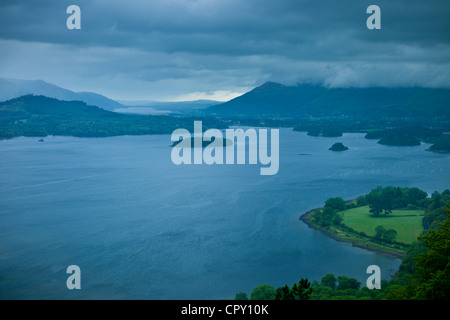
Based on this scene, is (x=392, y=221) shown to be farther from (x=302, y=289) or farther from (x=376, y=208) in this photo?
(x=302, y=289)

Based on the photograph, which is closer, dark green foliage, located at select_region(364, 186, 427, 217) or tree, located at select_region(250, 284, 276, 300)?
tree, located at select_region(250, 284, 276, 300)

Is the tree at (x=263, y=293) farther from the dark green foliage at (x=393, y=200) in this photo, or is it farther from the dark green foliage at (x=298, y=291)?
the dark green foliage at (x=393, y=200)

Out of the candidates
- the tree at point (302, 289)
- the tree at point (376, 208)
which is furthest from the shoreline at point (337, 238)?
the tree at point (302, 289)

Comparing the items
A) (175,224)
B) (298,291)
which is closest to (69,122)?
(175,224)

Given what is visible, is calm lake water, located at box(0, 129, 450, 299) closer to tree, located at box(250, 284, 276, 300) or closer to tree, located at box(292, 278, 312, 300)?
tree, located at box(250, 284, 276, 300)

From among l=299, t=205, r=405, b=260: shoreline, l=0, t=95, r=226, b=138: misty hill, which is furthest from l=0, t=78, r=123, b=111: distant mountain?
l=299, t=205, r=405, b=260: shoreline

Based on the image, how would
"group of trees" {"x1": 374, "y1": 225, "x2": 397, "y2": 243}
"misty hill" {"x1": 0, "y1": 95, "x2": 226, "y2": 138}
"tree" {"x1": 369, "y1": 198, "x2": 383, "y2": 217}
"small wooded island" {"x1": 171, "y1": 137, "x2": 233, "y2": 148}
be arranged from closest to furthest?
"group of trees" {"x1": 374, "y1": 225, "x2": 397, "y2": 243} < "tree" {"x1": 369, "y1": 198, "x2": 383, "y2": 217} < "small wooded island" {"x1": 171, "y1": 137, "x2": 233, "y2": 148} < "misty hill" {"x1": 0, "y1": 95, "x2": 226, "y2": 138}
